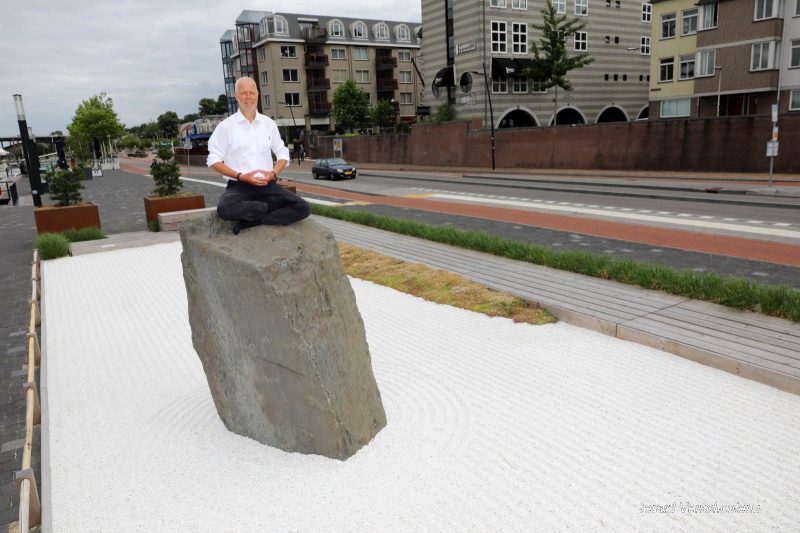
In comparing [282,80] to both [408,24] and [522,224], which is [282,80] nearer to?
[408,24]

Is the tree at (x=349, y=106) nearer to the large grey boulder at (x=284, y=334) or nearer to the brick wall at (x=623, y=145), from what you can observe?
the brick wall at (x=623, y=145)

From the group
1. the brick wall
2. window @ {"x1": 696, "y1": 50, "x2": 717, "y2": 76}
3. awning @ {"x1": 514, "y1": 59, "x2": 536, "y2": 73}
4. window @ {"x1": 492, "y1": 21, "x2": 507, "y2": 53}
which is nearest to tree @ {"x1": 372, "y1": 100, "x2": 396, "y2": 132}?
the brick wall

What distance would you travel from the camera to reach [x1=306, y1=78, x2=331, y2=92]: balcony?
236 ft

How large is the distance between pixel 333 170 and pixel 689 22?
24.7 metres

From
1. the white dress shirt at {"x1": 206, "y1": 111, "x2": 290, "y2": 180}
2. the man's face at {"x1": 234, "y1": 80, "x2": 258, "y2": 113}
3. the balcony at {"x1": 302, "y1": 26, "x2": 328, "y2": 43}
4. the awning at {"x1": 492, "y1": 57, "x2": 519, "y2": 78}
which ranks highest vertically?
the balcony at {"x1": 302, "y1": 26, "x2": 328, "y2": 43}

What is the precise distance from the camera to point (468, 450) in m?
4.91

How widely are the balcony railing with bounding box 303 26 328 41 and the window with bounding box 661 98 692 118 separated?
148 feet

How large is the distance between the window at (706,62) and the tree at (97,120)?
61918 mm

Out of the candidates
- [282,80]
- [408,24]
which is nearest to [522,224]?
[282,80]

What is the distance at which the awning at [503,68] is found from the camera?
4425cm

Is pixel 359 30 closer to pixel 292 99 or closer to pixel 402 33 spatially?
pixel 402 33

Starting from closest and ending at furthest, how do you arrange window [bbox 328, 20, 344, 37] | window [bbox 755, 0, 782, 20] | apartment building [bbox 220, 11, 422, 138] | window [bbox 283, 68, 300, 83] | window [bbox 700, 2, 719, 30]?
window [bbox 755, 0, 782, 20], window [bbox 700, 2, 719, 30], apartment building [bbox 220, 11, 422, 138], window [bbox 283, 68, 300, 83], window [bbox 328, 20, 344, 37]

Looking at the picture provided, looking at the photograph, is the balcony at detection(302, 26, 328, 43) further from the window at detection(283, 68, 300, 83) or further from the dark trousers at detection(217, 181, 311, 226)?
the dark trousers at detection(217, 181, 311, 226)

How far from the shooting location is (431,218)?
1827 centimetres
